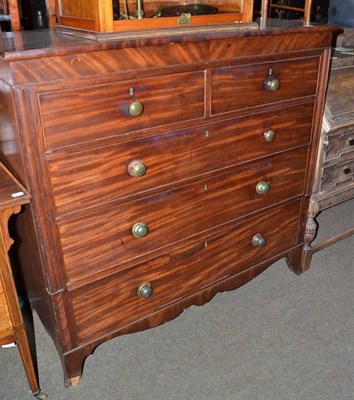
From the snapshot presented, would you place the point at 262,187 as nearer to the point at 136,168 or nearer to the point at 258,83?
the point at 258,83

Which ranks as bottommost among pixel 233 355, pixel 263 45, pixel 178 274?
pixel 233 355

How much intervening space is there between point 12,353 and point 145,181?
100 cm

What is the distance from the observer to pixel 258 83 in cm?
165

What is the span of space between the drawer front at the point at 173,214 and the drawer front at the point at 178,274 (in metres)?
0.07

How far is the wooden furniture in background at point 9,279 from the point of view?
132cm

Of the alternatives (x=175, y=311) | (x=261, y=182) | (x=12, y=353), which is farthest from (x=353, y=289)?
(x=12, y=353)

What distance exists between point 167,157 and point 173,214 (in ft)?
0.77

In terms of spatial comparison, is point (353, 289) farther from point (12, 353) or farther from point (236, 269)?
point (12, 353)

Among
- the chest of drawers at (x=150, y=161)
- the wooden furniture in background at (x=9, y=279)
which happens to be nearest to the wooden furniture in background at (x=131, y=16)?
the chest of drawers at (x=150, y=161)

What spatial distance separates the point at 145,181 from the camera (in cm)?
152

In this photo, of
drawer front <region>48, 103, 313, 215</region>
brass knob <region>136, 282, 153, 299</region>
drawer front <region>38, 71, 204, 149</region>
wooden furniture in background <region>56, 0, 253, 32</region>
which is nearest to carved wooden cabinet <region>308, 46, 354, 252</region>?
drawer front <region>48, 103, 313, 215</region>

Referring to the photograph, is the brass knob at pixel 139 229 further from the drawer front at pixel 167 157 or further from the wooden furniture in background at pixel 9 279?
the wooden furniture in background at pixel 9 279

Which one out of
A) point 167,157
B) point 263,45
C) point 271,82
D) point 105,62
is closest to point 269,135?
point 271,82

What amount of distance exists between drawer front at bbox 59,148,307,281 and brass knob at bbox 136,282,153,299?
0.45 ft
